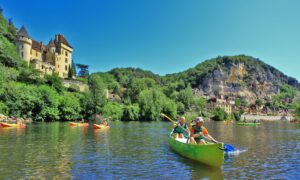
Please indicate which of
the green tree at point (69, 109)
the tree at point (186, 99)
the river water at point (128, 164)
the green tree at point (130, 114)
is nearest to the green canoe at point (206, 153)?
the river water at point (128, 164)

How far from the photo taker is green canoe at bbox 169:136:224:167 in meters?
16.5

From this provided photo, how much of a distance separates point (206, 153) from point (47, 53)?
323 ft

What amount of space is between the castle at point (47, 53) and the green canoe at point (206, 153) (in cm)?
8241

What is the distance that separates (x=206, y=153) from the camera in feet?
57.0

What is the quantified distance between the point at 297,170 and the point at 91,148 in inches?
569

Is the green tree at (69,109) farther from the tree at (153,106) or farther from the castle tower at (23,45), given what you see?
the castle tower at (23,45)

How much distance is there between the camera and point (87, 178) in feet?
47.2

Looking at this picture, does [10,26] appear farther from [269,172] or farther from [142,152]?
[269,172]

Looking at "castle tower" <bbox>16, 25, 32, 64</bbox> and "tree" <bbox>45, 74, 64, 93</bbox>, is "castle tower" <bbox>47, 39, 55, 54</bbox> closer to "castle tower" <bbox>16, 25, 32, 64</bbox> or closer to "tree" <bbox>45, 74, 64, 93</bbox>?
"castle tower" <bbox>16, 25, 32, 64</bbox>

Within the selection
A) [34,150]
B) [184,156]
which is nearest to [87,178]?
[184,156]

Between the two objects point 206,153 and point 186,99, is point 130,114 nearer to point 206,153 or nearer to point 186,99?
point 186,99

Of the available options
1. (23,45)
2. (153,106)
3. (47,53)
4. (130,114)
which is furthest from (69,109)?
(47,53)

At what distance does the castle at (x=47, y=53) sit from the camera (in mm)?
94562

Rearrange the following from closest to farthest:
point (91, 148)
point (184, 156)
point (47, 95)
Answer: point (184, 156) < point (91, 148) < point (47, 95)
